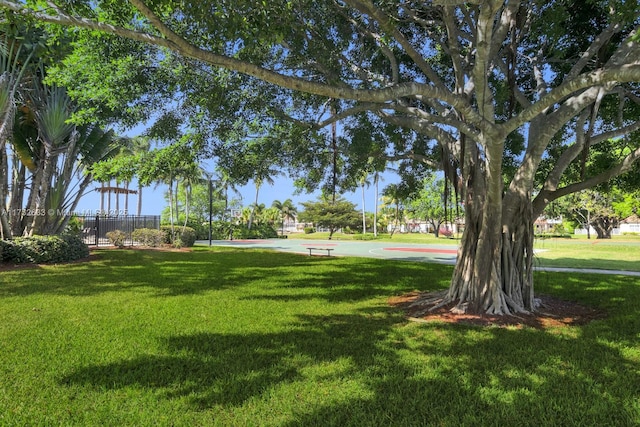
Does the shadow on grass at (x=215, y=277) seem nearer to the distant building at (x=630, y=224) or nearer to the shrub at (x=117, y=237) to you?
the shrub at (x=117, y=237)

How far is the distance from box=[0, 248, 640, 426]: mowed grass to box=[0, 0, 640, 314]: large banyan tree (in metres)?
1.95

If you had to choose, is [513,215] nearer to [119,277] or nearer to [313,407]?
[313,407]

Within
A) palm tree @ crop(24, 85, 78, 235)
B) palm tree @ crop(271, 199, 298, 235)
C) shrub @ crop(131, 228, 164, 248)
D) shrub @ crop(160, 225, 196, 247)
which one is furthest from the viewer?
palm tree @ crop(271, 199, 298, 235)

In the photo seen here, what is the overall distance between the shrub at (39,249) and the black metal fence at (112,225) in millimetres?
8615

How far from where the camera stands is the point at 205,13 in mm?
5055

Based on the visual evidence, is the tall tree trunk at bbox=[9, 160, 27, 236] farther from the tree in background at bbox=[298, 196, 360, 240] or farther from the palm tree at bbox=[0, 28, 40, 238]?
the tree in background at bbox=[298, 196, 360, 240]

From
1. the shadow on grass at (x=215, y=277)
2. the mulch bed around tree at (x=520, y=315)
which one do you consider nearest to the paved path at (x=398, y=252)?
the shadow on grass at (x=215, y=277)

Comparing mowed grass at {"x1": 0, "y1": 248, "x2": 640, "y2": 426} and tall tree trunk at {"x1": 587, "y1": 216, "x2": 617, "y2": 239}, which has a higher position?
tall tree trunk at {"x1": 587, "y1": 216, "x2": 617, "y2": 239}

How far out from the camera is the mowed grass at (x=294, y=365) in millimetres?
3293

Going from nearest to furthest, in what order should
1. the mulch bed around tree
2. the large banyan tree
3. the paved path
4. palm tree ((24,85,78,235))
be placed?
the large banyan tree < the mulch bed around tree < the paved path < palm tree ((24,85,78,235))

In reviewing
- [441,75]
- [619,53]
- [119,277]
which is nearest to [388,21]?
[619,53]

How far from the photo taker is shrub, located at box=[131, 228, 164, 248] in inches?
930

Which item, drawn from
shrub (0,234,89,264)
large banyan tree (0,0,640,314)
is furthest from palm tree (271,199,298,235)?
large banyan tree (0,0,640,314)

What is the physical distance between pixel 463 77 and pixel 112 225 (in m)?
25.2
